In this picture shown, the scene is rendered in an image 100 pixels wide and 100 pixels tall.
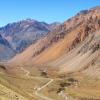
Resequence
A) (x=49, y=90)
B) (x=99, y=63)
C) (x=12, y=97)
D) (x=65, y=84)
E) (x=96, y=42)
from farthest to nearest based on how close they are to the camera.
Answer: (x=96, y=42), (x=99, y=63), (x=65, y=84), (x=49, y=90), (x=12, y=97)

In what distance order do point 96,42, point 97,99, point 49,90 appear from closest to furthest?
point 97,99 → point 49,90 → point 96,42

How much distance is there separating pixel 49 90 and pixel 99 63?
63121mm

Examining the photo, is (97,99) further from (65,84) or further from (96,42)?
(96,42)

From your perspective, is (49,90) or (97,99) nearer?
(97,99)

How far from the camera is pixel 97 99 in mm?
89312

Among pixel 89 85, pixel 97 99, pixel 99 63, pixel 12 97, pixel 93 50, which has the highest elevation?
pixel 93 50

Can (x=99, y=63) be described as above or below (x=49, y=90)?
above

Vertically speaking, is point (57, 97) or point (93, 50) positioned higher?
point (93, 50)

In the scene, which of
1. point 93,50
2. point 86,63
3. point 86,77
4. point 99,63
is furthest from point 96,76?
point 93,50

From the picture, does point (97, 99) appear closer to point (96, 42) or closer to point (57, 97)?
point (57, 97)

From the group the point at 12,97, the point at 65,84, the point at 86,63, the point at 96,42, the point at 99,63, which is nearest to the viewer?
the point at 12,97

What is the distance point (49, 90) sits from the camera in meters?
103

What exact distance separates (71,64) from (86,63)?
2057 cm

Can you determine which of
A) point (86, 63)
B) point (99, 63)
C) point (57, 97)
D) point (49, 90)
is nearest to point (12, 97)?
point (57, 97)
